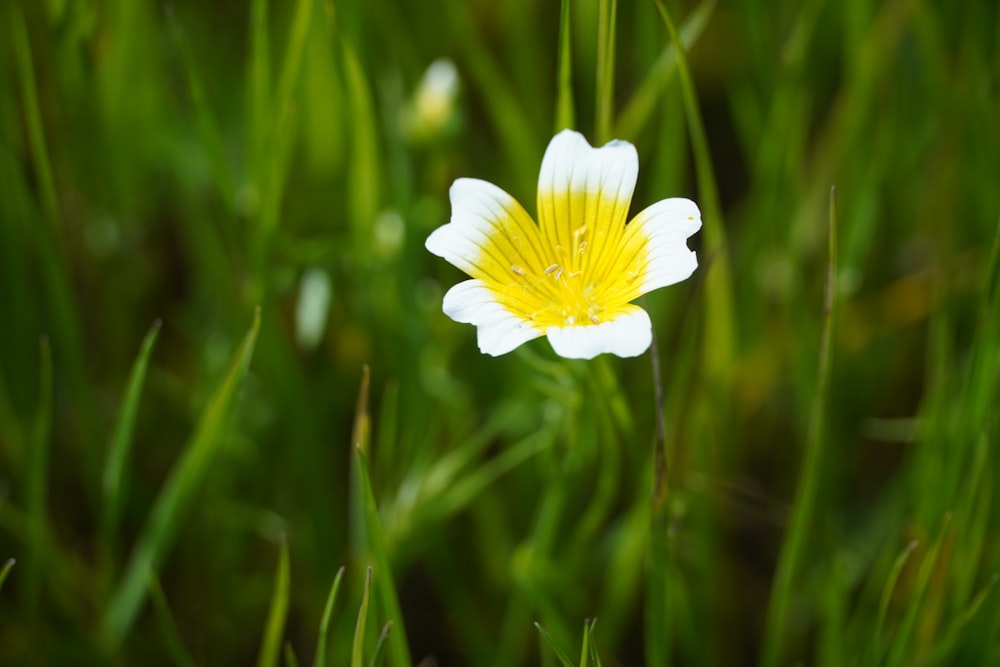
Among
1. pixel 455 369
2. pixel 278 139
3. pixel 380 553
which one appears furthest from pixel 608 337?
pixel 455 369

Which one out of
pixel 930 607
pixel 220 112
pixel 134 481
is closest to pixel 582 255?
pixel 930 607

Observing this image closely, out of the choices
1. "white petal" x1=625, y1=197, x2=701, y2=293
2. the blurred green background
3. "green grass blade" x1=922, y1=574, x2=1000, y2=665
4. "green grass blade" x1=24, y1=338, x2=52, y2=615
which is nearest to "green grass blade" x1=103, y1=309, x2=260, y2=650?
the blurred green background

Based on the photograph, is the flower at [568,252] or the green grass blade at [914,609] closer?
the flower at [568,252]

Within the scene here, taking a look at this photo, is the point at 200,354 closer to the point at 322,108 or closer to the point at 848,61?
the point at 322,108

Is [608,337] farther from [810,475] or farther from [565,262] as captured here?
[810,475]

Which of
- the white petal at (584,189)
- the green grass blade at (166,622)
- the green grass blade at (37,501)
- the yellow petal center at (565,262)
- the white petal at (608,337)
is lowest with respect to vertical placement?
the green grass blade at (166,622)

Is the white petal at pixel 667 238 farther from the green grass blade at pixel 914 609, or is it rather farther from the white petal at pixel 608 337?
the green grass blade at pixel 914 609

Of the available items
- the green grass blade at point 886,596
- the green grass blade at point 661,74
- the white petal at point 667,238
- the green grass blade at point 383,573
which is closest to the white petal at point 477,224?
the white petal at point 667,238
